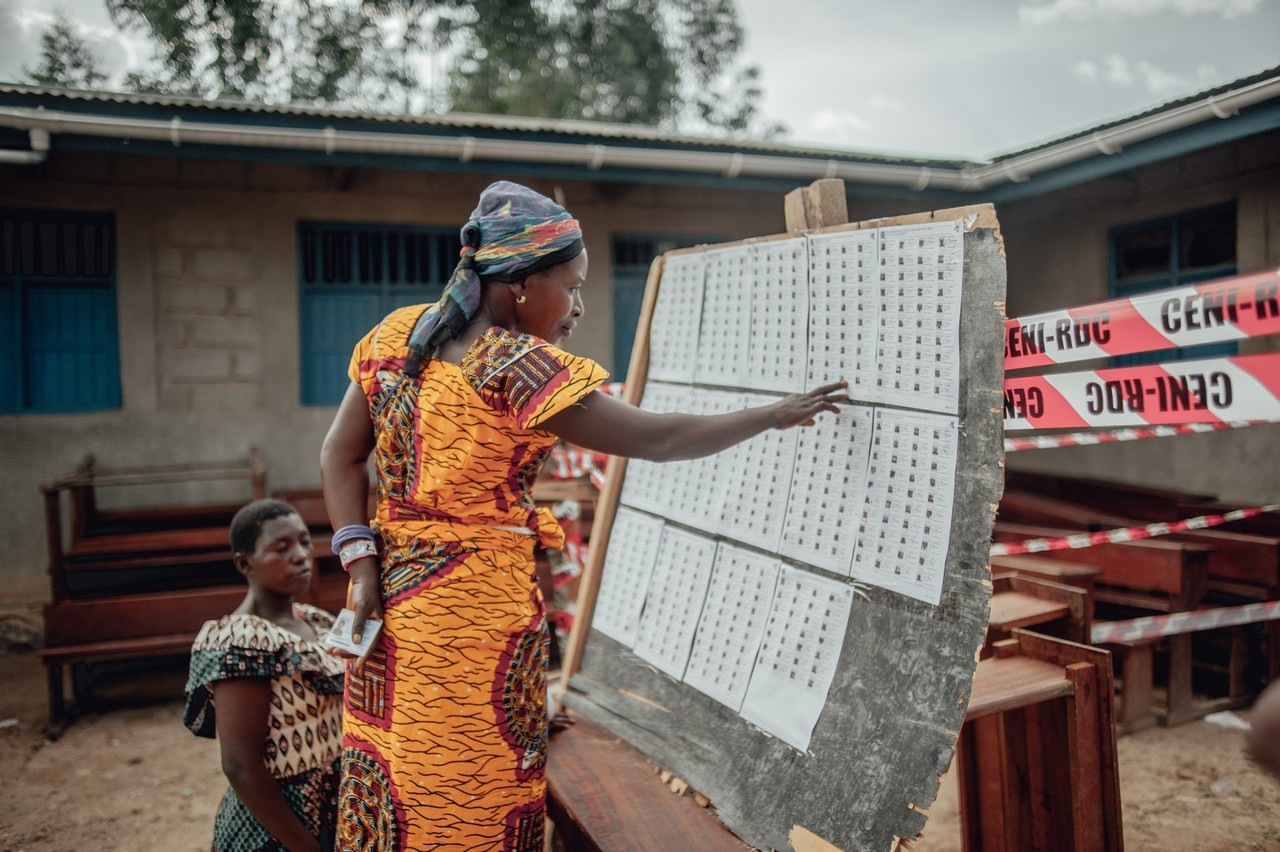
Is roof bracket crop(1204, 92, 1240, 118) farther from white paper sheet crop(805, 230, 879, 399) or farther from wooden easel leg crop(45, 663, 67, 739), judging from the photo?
wooden easel leg crop(45, 663, 67, 739)

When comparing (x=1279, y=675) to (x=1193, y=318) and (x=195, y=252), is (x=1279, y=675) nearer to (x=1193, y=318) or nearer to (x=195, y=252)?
(x=1193, y=318)

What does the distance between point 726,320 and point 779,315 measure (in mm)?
236

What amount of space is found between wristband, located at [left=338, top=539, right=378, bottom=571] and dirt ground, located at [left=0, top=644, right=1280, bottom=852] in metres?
2.52

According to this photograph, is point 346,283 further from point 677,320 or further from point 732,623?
point 732,623

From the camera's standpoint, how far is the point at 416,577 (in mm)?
1653

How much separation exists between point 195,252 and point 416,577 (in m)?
5.38

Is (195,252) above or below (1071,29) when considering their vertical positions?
below

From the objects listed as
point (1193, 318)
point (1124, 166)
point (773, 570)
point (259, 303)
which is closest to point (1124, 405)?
point (1193, 318)

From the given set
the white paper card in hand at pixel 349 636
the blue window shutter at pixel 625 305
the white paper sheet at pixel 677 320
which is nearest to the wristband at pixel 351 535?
the white paper card in hand at pixel 349 636

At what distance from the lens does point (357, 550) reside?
169 centimetres

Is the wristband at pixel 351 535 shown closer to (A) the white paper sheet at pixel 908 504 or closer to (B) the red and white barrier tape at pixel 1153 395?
(A) the white paper sheet at pixel 908 504

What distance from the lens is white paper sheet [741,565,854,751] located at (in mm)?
1791

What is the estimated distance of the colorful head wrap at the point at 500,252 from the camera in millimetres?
1608

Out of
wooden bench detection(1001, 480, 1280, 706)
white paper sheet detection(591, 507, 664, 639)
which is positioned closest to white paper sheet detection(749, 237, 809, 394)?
white paper sheet detection(591, 507, 664, 639)
